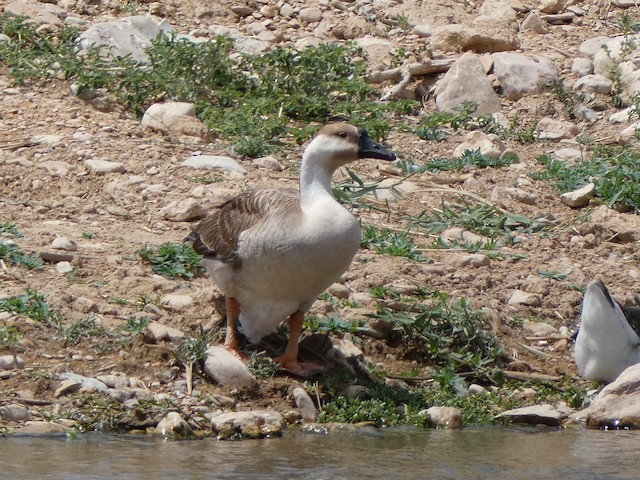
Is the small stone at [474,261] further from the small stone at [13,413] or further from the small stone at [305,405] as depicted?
the small stone at [13,413]

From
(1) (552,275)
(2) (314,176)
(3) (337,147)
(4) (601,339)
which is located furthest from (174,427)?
(1) (552,275)

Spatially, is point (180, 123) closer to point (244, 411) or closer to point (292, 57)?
point (292, 57)

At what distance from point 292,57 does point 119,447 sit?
678 cm

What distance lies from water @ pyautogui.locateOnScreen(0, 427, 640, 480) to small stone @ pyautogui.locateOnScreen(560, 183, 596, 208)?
3.89 m

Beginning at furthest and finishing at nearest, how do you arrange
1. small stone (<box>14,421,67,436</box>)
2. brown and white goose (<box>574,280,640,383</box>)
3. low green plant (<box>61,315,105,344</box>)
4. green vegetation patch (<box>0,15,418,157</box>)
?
1. green vegetation patch (<box>0,15,418,157</box>)
2. brown and white goose (<box>574,280,640,383</box>)
3. low green plant (<box>61,315,105,344</box>)
4. small stone (<box>14,421,67,436</box>)

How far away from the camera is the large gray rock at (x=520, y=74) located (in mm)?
12797

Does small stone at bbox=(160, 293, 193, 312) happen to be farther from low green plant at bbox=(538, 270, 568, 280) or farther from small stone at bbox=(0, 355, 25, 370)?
low green plant at bbox=(538, 270, 568, 280)

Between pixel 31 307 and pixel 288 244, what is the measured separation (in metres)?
1.65

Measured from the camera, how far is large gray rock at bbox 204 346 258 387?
6.97 m

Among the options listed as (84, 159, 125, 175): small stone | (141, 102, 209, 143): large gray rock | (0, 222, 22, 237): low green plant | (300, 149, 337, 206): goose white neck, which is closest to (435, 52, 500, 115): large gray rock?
(141, 102, 209, 143): large gray rock

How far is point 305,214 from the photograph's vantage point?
6945mm

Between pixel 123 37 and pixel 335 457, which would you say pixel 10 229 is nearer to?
pixel 335 457

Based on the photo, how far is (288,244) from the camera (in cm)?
687

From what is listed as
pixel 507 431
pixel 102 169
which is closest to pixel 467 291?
pixel 507 431
